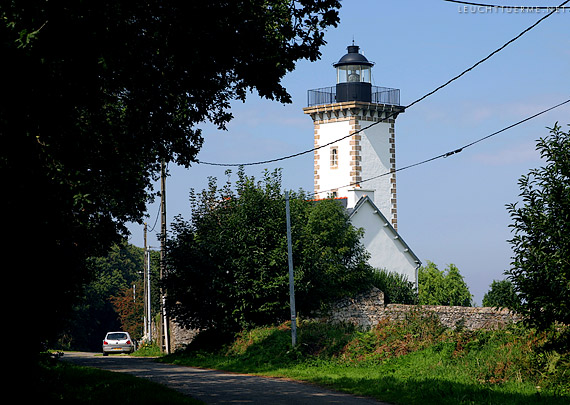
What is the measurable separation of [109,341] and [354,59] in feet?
91.0

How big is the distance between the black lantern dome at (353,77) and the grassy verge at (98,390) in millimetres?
39982

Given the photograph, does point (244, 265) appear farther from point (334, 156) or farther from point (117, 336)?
point (334, 156)

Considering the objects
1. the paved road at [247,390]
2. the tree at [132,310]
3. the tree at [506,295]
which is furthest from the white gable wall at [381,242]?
the tree at [132,310]

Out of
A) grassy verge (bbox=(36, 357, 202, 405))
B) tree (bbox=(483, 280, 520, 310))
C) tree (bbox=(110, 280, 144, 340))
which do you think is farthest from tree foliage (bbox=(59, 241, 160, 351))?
tree (bbox=(483, 280, 520, 310))

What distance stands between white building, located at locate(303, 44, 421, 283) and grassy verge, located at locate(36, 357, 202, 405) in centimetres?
3626

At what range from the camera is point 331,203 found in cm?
4091

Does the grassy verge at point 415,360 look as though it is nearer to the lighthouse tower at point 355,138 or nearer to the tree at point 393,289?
the tree at point 393,289

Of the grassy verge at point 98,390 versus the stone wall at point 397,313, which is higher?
the stone wall at point 397,313

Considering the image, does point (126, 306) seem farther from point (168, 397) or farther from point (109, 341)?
point (168, 397)

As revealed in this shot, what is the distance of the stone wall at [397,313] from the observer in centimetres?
2346

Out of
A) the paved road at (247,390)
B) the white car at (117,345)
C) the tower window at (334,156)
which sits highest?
the tower window at (334,156)

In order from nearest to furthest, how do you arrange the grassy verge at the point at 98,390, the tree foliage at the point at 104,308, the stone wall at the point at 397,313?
1. the grassy verge at the point at 98,390
2. the stone wall at the point at 397,313
3. the tree foliage at the point at 104,308

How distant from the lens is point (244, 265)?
31.6m

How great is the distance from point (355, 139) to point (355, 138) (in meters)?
0.08
